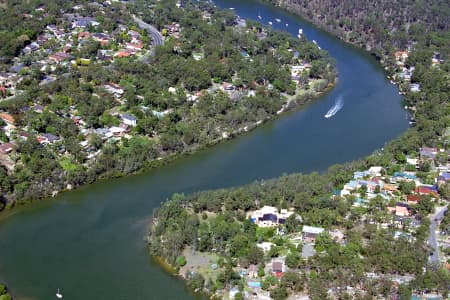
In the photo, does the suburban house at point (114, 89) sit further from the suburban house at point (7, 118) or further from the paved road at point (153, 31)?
the paved road at point (153, 31)

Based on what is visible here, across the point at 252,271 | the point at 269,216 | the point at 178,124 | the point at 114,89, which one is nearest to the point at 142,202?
the point at 269,216

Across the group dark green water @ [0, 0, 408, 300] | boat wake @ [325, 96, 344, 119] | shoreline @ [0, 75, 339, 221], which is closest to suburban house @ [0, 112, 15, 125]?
shoreline @ [0, 75, 339, 221]

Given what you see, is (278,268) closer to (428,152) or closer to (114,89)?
(428,152)

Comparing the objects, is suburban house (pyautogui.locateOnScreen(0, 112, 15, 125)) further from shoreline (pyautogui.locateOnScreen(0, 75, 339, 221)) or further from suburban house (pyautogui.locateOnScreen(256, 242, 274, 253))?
suburban house (pyautogui.locateOnScreen(256, 242, 274, 253))

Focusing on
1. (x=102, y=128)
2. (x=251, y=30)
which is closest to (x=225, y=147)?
(x=102, y=128)

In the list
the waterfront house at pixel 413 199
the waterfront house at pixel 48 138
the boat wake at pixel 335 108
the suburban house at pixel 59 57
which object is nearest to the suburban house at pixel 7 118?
the waterfront house at pixel 48 138
